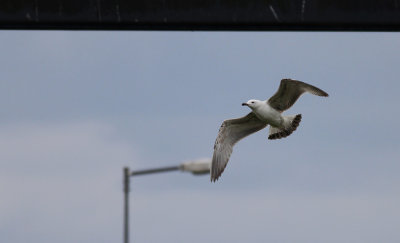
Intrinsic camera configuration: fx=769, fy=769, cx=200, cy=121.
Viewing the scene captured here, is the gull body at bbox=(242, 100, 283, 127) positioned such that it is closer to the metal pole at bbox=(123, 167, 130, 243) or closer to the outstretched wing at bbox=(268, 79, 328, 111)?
the outstretched wing at bbox=(268, 79, 328, 111)

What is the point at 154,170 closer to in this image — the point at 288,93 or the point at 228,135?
the point at 288,93

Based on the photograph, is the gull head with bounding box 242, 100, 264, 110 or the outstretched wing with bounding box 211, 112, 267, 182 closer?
the gull head with bounding box 242, 100, 264, 110

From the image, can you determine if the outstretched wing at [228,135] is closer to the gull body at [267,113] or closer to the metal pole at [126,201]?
the gull body at [267,113]

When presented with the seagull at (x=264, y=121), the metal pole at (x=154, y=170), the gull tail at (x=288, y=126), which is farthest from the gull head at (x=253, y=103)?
the metal pole at (x=154, y=170)

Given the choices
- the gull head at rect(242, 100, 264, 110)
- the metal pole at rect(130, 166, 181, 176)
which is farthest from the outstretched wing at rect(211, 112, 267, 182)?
the metal pole at rect(130, 166, 181, 176)

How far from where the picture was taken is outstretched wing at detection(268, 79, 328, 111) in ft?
43.5

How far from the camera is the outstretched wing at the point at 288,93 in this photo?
13.3 meters

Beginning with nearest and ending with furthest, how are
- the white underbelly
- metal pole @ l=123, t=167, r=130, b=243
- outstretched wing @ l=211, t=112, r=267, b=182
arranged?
metal pole @ l=123, t=167, r=130, b=243 → the white underbelly → outstretched wing @ l=211, t=112, r=267, b=182

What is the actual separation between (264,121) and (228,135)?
884 millimetres

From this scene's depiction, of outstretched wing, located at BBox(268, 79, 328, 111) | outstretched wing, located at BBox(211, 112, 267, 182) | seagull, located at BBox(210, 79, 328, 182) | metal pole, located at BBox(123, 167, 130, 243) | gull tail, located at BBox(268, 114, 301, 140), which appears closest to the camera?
metal pole, located at BBox(123, 167, 130, 243)

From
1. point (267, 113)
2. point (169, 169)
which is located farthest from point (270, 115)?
point (169, 169)
